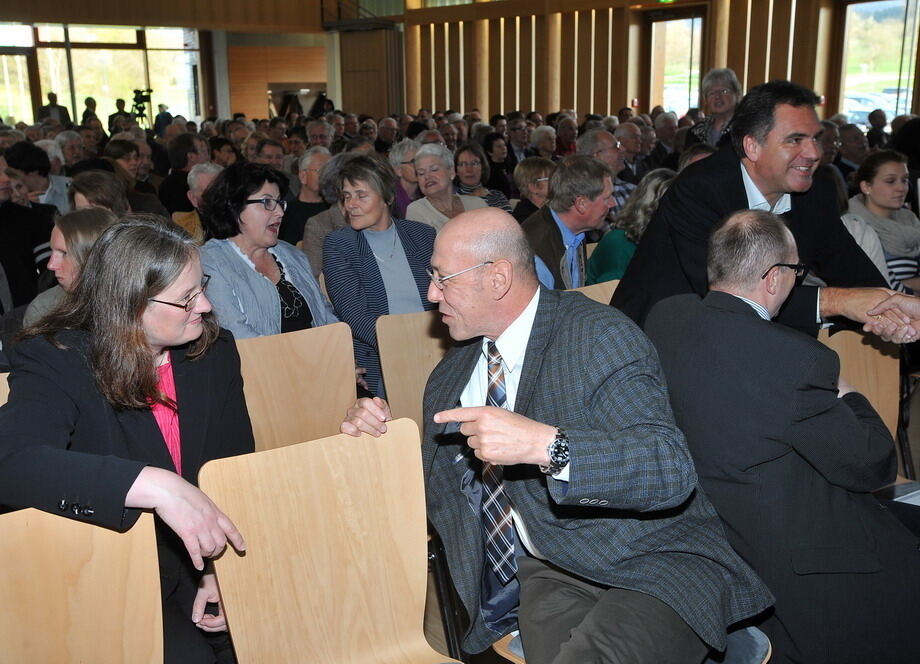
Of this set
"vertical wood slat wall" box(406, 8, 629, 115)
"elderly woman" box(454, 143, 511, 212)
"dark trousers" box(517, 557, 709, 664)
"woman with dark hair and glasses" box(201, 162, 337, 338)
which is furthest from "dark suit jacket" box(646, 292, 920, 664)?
"vertical wood slat wall" box(406, 8, 629, 115)

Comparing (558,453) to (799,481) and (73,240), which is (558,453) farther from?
(73,240)

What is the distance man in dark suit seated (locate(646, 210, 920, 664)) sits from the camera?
6.33 ft

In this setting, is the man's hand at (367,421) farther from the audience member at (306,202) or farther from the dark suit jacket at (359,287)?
the audience member at (306,202)

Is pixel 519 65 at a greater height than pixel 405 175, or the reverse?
pixel 519 65

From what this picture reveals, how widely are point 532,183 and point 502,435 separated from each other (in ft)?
13.5

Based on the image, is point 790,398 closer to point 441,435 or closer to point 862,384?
point 441,435

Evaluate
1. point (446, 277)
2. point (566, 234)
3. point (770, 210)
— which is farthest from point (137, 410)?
point (566, 234)

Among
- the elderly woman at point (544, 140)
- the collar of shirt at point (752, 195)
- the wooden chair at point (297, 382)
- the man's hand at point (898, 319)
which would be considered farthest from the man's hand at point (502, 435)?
the elderly woman at point (544, 140)

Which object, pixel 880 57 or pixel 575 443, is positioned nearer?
pixel 575 443

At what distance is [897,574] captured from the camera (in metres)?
2.03

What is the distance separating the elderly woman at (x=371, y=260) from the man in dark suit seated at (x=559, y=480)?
5.00 feet

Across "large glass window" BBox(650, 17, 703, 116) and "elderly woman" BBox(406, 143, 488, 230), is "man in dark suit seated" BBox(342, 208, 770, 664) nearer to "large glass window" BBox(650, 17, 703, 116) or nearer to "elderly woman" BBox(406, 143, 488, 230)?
"elderly woman" BBox(406, 143, 488, 230)

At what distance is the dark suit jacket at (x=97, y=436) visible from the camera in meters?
1.63

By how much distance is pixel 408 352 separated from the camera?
9.91ft
